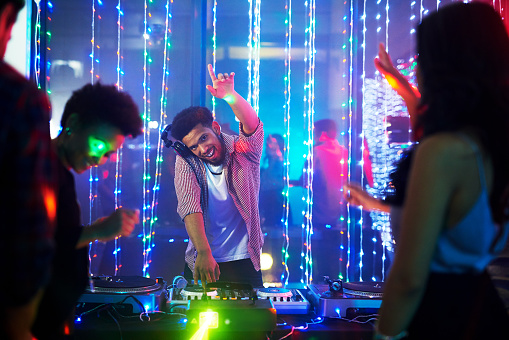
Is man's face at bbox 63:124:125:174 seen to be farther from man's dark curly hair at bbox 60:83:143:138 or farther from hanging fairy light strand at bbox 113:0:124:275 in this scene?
hanging fairy light strand at bbox 113:0:124:275

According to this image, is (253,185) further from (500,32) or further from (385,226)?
(385,226)

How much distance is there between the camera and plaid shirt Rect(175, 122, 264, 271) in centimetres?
251

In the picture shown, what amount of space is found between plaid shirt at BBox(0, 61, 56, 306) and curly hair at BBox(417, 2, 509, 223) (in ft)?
2.62

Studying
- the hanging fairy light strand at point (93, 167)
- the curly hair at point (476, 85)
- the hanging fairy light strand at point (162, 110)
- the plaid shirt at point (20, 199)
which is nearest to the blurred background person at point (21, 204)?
the plaid shirt at point (20, 199)

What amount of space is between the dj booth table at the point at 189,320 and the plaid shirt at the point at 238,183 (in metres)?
0.67

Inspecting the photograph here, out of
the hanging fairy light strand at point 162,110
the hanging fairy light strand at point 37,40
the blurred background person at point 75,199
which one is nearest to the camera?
the blurred background person at point 75,199

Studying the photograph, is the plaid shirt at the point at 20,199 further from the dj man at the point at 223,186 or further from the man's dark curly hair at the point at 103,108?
the dj man at the point at 223,186

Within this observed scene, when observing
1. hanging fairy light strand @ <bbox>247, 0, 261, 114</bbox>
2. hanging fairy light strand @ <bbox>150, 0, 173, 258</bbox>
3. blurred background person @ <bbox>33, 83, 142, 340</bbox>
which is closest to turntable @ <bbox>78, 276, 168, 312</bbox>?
blurred background person @ <bbox>33, 83, 142, 340</bbox>

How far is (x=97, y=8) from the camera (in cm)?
482

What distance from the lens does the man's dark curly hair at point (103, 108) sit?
1429mm

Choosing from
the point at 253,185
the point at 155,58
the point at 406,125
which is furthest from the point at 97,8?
the point at 406,125

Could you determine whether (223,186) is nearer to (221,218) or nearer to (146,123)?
(221,218)

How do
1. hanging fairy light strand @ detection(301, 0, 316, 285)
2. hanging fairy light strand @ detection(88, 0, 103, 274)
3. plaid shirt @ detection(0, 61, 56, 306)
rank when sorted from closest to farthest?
plaid shirt @ detection(0, 61, 56, 306)
hanging fairy light strand @ detection(88, 0, 103, 274)
hanging fairy light strand @ detection(301, 0, 316, 285)

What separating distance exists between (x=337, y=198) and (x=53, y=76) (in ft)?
11.4
